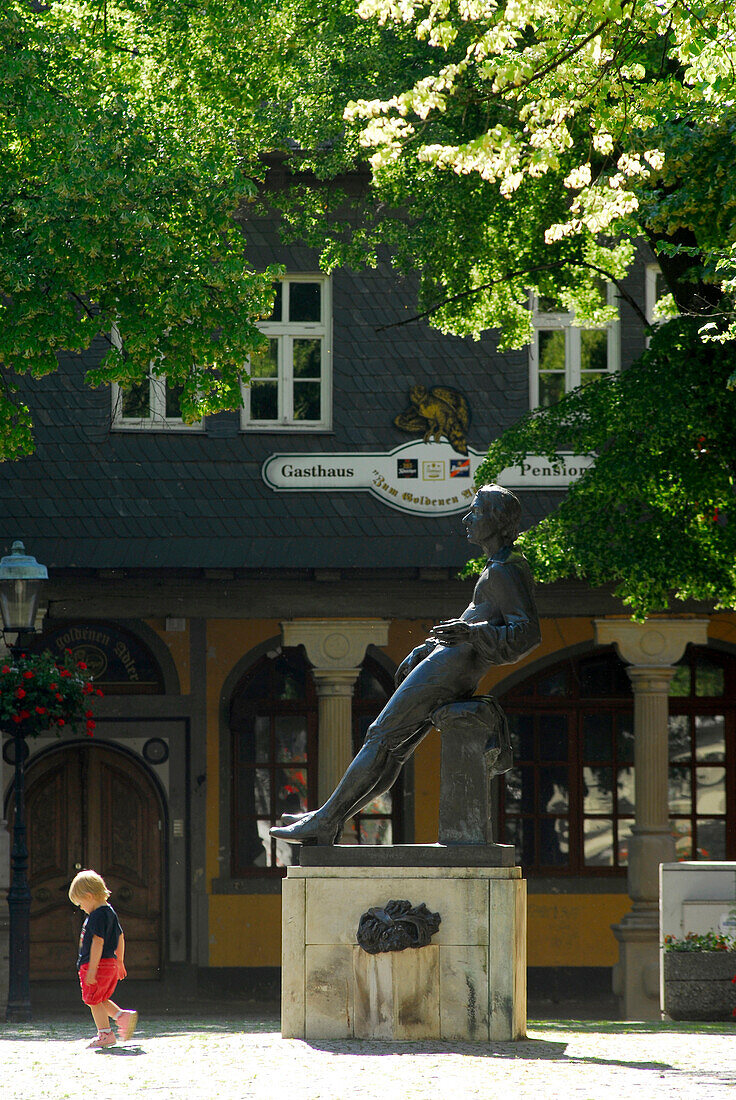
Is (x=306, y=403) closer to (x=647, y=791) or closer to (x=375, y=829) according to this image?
(x=375, y=829)

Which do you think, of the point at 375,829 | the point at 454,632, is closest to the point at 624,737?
the point at 375,829

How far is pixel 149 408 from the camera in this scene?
1694 cm

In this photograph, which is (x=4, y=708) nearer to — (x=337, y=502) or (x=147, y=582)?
(x=147, y=582)

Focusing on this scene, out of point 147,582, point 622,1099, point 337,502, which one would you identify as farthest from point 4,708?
point 622,1099

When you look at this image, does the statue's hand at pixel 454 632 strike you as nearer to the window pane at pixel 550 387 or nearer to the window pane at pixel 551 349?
the window pane at pixel 550 387

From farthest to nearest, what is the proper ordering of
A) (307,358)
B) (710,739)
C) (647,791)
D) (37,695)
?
(710,739)
(307,358)
(647,791)
(37,695)

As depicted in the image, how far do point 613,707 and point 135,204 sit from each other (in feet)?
28.8

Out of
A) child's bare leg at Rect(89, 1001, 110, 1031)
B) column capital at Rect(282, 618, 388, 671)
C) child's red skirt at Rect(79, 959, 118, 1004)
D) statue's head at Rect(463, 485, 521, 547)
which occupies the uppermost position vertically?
statue's head at Rect(463, 485, 521, 547)

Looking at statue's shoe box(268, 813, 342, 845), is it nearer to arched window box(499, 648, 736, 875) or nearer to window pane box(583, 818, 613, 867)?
arched window box(499, 648, 736, 875)

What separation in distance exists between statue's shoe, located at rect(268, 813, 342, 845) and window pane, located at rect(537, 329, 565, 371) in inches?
380

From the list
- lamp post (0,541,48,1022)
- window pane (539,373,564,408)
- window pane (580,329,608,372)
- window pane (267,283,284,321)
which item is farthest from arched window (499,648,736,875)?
lamp post (0,541,48,1022)

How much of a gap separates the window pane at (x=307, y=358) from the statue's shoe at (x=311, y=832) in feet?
30.5

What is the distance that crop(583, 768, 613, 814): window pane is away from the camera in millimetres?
18203

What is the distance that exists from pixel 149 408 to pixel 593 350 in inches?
187
